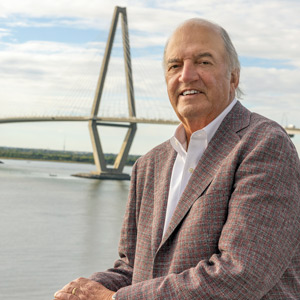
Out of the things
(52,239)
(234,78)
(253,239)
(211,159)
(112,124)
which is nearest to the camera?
(253,239)

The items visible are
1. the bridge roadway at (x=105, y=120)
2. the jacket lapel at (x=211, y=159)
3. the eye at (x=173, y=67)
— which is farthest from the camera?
the bridge roadway at (x=105, y=120)

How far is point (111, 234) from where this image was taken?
10984 mm

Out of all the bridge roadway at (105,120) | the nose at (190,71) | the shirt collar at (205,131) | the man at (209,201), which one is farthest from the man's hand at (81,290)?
the bridge roadway at (105,120)

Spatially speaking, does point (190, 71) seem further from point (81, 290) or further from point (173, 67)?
Result: point (81, 290)

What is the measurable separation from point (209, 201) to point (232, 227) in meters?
0.08

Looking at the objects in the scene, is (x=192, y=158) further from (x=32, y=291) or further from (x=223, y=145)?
(x=32, y=291)

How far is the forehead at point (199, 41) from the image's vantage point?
1038 millimetres

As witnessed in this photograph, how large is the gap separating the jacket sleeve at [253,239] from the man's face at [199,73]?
185 millimetres

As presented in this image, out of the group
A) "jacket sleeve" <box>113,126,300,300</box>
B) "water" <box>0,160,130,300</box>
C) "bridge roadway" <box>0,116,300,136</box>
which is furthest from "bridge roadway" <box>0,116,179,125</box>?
"jacket sleeve" <box>113,126,300,300</box>

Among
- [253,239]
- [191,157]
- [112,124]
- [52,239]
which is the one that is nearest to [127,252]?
[191,157]

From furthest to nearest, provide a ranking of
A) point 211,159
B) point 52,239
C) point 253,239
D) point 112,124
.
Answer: point 112,124
point 52,239
point 211,159
point 253,239

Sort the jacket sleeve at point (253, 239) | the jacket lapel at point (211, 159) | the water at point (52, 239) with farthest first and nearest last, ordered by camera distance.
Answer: the water at point (52, 239) → the jacket lapel at point (211, 159) → the jacket sleeve at point (253, 239)

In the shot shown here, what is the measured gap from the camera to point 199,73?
1.05 m

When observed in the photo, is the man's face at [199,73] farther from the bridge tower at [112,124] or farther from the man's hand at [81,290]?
the bridge tower at [112,124]
